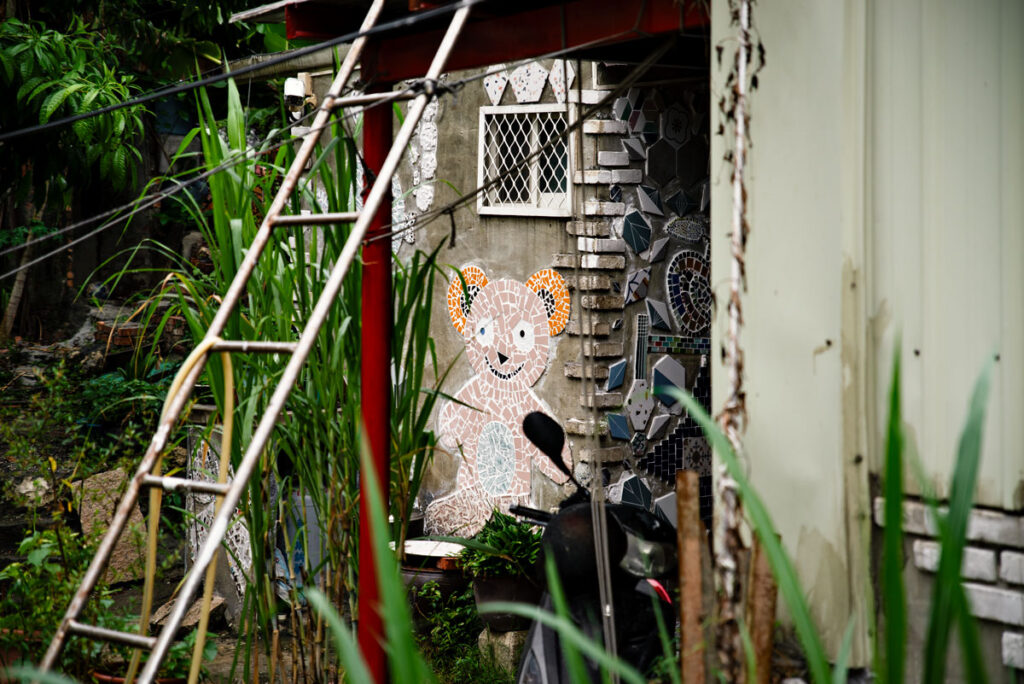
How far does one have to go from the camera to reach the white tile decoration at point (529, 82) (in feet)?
18.7

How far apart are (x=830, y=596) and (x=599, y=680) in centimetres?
133

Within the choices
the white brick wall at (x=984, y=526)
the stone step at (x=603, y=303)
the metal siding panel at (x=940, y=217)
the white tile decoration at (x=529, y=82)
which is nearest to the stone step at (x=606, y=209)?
the stone step at (x=603, y=303)

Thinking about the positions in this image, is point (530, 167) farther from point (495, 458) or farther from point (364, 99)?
point (364, 99)

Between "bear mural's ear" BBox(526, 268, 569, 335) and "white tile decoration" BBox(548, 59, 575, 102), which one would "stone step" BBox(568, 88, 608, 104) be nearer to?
"white tile decoration" BBox(548, 59, 575, 102)

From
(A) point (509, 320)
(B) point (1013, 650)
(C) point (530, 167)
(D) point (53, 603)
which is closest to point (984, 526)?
(B) point (1013, 650)

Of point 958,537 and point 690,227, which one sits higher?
point 690,227

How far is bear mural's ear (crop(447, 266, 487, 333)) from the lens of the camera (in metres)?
6.08

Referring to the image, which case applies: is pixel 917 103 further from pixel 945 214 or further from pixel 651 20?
pixel 651 20

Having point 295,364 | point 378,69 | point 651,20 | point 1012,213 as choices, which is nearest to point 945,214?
point 1012,213

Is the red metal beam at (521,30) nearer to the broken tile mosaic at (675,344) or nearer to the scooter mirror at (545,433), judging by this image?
the scooter mirror at (545,433)

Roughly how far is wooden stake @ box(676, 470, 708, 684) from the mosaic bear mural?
3506 mm

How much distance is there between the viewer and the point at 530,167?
585 cm

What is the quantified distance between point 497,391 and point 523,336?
383mm

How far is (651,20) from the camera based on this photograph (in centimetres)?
291
